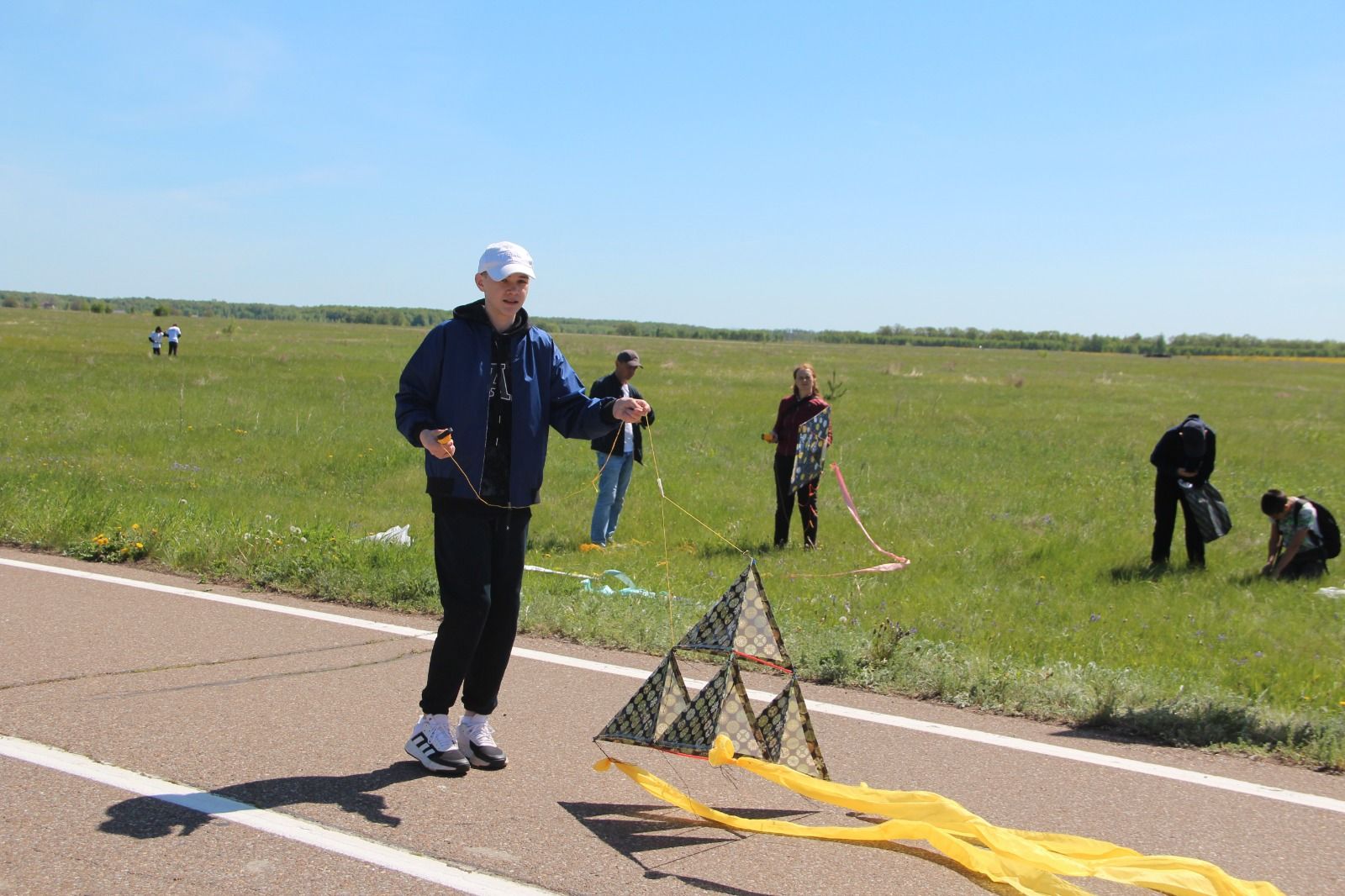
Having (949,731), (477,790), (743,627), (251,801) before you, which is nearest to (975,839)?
(743,627)

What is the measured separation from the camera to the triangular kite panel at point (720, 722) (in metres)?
4.53

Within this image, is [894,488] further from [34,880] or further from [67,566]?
[34,880]

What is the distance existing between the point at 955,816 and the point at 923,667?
230 cm

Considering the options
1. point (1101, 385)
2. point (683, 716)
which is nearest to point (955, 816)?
point (683, 716)

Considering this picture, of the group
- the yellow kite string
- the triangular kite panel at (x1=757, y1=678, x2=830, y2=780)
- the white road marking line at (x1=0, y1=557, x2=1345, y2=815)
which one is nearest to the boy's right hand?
the yellow kite string

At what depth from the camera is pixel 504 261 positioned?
4648 millimetres

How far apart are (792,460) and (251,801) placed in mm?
7933

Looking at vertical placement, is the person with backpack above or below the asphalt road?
above

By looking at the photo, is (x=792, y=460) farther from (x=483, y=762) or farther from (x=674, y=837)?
(x=674, y=837)

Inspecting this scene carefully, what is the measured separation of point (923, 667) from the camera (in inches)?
247

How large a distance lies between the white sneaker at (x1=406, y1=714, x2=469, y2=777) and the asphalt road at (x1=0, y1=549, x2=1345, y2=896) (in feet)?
0.21

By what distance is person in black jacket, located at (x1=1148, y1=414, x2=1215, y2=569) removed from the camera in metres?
10.5

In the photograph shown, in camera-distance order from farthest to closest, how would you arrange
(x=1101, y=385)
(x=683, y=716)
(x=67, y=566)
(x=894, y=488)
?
(x=1101, y=385)
(x=894, y=488)
(x=67, y=566)
(x=683, y=716)

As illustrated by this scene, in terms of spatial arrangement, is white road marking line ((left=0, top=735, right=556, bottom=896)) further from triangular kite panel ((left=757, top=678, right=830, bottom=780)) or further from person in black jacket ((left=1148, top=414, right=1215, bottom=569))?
person in black jacket ((left=1148, top=414, right=1215, bottom=569))
